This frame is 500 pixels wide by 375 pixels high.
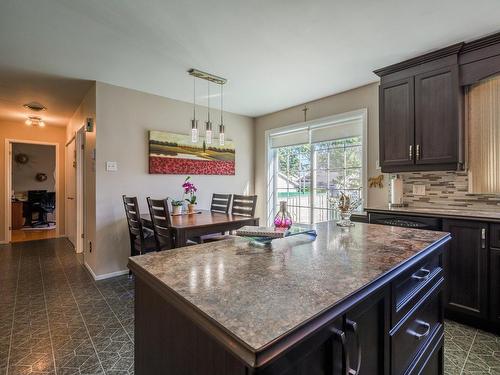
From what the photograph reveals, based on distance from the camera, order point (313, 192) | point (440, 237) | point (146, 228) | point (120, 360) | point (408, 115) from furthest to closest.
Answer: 1. point (313, 192)
2. point (146, 228)
3. point (408, 115)
4. point (120, 360)
5. point (440, 237)

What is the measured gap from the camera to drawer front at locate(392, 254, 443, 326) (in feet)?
3.12

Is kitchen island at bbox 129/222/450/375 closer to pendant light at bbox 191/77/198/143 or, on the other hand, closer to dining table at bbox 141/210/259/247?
dining table at bbox 141/210/259/247

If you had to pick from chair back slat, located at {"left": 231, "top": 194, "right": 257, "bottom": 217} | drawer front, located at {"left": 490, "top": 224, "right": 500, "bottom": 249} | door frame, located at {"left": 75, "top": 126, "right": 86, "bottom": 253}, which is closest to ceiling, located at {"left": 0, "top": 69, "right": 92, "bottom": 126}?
door frame, located at {"left": 75, "top": 126, "right": 86, "bottom": 253}

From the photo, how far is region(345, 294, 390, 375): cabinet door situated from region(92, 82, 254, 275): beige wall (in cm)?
329

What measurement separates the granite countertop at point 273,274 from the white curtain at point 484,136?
4.94 feet

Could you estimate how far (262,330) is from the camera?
526 millimetres

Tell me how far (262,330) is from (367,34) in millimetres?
2498

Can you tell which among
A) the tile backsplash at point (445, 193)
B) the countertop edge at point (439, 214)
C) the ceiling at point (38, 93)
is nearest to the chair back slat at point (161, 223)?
the ceiling at point (38, 93)

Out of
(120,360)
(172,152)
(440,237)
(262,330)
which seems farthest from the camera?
(172,152)

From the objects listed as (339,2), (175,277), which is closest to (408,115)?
(339,2)

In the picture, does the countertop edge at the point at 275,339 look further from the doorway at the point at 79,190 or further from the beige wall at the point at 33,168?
the beige wall at the point at 33,168

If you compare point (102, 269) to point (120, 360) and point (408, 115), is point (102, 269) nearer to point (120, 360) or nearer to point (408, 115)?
point (120, 360)

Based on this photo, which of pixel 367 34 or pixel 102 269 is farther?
pixel 102 269

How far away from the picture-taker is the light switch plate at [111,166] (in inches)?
130
